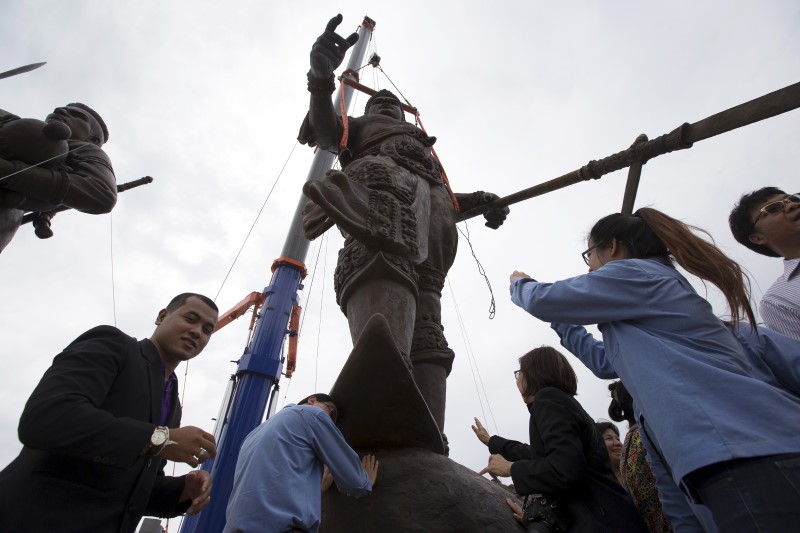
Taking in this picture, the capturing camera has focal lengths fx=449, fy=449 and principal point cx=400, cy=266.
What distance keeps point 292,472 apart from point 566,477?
3.17 ft

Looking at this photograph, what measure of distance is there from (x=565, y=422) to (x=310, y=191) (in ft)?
4.54

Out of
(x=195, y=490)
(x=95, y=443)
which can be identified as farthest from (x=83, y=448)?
(x=195, y=490)

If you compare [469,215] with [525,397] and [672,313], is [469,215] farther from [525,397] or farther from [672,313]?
[672,313]

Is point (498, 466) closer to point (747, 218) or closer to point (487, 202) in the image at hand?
point (747, 218)

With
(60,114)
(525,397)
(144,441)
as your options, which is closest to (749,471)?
Result: (525,397)

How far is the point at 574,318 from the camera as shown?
138cm

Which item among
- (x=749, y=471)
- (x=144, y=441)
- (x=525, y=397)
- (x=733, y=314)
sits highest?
(x=525, y=397)

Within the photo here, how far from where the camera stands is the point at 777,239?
6.02 ft

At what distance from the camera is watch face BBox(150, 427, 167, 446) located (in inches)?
47.1

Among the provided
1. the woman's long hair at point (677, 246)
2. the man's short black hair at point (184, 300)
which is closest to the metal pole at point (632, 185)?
the woman's long hair at point (677, 246)

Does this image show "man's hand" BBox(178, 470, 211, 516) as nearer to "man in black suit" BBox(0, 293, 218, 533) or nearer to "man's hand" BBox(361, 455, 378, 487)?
"man in black suit" BBox(0, 293, 218, 533)

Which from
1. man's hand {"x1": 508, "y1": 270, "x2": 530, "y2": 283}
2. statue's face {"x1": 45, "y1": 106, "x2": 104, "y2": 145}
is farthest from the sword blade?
man's hand {"x1": 508, "y1": 270, "x2": 530, "y2": 283}

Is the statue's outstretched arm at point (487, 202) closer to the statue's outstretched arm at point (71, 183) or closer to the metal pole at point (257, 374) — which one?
the metal pole at point (257, 374)

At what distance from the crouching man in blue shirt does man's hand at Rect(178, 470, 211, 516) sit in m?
0.10
